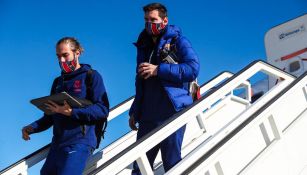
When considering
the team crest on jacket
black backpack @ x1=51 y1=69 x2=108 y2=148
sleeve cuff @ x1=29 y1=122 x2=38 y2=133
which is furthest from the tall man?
sleeve cuff @ x1=29 y1=122 x2=38 y2=133

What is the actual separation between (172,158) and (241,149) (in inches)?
27.7

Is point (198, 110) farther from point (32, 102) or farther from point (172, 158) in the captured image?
point (32, 102)

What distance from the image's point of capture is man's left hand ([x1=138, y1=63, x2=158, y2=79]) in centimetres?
356

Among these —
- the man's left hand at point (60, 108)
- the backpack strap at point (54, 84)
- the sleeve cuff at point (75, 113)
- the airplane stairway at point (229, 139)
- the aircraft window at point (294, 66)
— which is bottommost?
the aircraft window at point (294, 66)

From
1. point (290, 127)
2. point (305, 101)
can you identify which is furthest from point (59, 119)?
point (305, 101)

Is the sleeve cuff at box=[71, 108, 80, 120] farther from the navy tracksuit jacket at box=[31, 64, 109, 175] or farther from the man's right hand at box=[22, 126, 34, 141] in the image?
the man's right hand at box=[22, 126, 34, 141]

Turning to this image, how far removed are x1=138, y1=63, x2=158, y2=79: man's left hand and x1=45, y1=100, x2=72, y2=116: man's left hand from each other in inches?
25.7

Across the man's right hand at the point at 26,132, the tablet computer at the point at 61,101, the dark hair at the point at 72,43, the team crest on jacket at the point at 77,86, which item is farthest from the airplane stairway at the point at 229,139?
the dark hair at the point at 72,43

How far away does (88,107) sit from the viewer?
11.1ft

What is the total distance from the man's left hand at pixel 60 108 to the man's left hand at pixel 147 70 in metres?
0.65

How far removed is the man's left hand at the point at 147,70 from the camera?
3.56 meters

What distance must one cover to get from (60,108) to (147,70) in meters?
0.75

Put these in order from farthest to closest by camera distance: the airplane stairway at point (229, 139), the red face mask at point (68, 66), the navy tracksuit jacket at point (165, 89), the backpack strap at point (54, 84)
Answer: the backpack strap at point (54, 84) → the red face mask at point (68, 66) → the navy tracksuit jacket at point (165, 89) → the airplane stairway at point (229, 139)

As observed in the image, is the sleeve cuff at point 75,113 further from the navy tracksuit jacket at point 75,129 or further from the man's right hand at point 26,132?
the man's right hand at point 26,132
